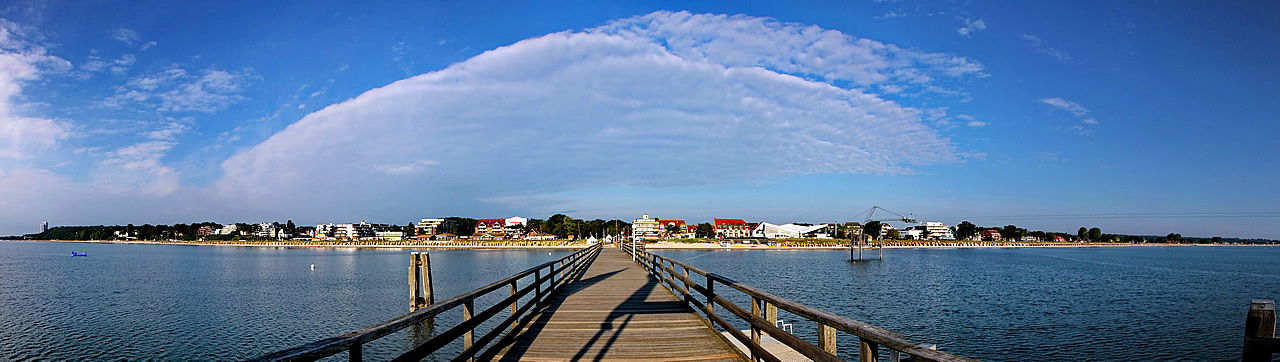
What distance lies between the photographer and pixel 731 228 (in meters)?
189

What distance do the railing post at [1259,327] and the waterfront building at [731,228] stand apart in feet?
577

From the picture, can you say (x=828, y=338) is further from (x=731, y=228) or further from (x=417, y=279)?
(x=731, y=228)

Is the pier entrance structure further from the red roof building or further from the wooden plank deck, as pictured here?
the red roof building

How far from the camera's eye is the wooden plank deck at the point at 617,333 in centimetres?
709

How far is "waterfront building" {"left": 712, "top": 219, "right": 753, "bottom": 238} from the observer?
184m

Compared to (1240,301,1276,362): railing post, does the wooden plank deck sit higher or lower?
lower

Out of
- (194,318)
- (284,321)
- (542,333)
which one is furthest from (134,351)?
(542,333)

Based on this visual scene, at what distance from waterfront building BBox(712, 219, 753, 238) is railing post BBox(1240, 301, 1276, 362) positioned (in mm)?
175810

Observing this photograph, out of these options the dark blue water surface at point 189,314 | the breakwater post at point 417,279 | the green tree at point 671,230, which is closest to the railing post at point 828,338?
the breakwater post at point 417,279

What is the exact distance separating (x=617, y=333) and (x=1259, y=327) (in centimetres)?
634

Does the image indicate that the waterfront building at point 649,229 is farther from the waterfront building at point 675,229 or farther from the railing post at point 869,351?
the railing post at point 869,351

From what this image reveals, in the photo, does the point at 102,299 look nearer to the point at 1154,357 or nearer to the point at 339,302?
the point at 339,302

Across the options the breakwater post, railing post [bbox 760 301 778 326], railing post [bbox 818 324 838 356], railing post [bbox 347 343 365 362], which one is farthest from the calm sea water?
railing post [bbox 347 343 365 362]

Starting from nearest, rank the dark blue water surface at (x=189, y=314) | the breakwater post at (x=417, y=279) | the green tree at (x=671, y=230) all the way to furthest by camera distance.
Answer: the breakwater post at (x=417, y=279), the dark blue water surface at (x=189, y=314), the green tree at (x=671, y=230)
